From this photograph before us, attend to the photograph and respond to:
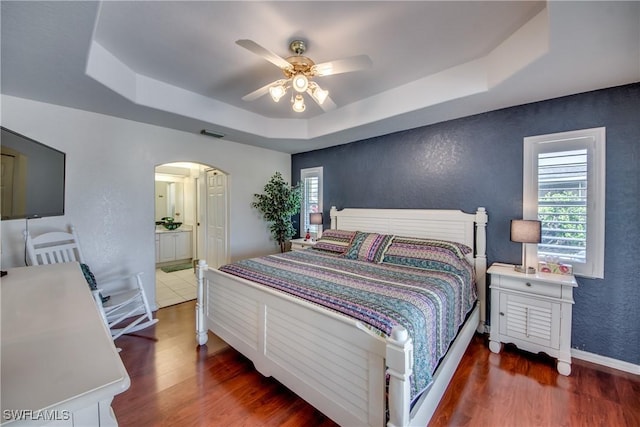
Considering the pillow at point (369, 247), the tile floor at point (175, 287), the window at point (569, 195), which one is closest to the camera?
the window at point (569, 195)

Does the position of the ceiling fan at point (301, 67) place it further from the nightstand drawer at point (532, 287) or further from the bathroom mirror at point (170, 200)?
the bathroom mirror at point (170, 200)

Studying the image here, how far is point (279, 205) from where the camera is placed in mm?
4500

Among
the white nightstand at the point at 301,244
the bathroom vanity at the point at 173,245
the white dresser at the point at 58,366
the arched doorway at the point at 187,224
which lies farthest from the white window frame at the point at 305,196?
the white dresser at the point at 58,366

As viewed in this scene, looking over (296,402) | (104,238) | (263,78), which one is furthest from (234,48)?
(296,402)

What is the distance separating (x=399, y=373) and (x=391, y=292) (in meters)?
0.71

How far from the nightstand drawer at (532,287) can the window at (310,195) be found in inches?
111

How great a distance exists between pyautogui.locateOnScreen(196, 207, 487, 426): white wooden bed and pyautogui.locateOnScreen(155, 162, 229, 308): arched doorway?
1.90 m

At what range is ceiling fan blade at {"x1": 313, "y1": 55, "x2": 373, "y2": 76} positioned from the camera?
182 cm

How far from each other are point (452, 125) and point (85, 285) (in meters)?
3.60

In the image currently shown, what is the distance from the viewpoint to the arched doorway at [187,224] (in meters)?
4.43

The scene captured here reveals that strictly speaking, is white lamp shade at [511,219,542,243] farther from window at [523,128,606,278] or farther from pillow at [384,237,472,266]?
pillow at [384,237,472,266]

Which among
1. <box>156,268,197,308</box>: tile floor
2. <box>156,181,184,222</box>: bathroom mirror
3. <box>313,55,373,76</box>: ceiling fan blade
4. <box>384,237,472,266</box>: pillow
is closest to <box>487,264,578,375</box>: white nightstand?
<box>384,237,472,266</box>: pillow

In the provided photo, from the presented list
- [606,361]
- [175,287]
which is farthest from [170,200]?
[606,361]

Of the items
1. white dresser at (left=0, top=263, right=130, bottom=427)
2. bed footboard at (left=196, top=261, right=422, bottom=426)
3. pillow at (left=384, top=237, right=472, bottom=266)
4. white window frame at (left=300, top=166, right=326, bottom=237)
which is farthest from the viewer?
white window frame at (left=300, top=166, right=326, bottom=237)
